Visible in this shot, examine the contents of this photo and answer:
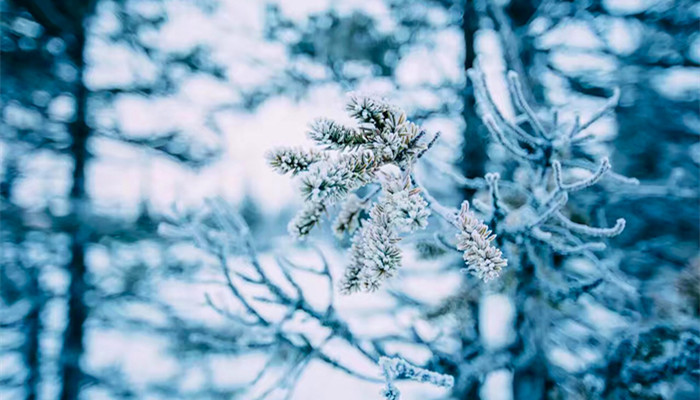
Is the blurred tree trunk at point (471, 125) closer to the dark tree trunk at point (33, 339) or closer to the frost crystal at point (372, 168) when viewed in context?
the frost crystal at point (372, 168)

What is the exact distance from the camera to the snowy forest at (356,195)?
1.86m

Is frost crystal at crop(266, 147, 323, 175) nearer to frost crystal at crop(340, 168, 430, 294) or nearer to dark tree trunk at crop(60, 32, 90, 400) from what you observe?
frost crystal at crop(340, 168, 430, 294)

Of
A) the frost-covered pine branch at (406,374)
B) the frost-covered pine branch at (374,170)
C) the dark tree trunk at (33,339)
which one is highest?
the frost-covered pine branch at (374,170)

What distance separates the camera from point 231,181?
776 cm

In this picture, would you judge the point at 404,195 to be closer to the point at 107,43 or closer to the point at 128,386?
the point at 128,386

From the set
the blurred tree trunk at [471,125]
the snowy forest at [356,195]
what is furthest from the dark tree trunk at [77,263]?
the blurred tree trunk at [471,125]

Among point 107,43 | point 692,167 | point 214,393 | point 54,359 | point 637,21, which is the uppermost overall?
point 637,21

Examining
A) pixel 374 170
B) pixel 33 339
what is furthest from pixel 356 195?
pixel 33 339

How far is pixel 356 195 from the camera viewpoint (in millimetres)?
1807

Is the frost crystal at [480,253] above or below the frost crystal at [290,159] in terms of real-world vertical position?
below

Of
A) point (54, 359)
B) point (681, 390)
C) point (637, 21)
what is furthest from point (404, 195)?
point (54, 359)

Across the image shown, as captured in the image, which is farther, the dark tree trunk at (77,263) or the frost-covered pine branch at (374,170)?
the dark tree trunk at (77,263)

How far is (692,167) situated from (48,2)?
27.9 feet

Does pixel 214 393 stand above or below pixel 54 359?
above
